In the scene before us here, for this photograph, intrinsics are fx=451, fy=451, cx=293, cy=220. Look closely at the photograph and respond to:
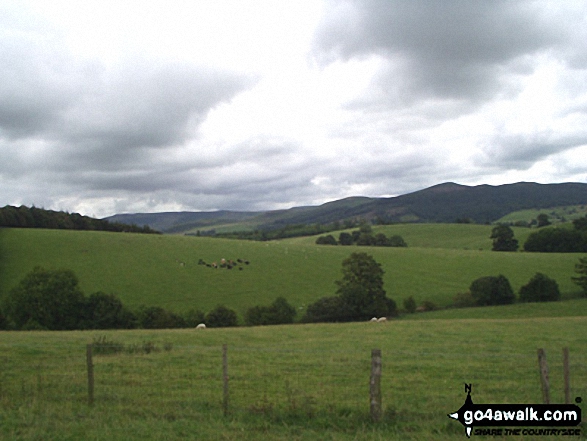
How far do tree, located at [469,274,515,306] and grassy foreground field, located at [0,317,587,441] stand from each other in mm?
41521

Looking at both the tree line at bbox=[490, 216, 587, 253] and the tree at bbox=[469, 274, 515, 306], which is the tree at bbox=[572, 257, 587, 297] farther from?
the tree line at bbox=[490, 216, 587, 253]

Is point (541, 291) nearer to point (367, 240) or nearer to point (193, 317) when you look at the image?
point (193, 317)

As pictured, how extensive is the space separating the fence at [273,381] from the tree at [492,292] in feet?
148

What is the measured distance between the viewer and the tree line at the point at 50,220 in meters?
102

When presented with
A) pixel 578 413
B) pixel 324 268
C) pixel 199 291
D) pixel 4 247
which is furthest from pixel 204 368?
pixel 4 247

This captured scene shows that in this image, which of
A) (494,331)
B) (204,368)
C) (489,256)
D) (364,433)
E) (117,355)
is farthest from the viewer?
(489,256)

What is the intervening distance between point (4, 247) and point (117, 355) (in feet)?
240

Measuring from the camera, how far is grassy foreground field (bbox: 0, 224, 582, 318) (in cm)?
6366

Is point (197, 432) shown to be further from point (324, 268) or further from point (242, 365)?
point (324, 268)

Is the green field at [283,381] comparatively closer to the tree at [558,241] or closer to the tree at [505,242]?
the tree at [558,241]

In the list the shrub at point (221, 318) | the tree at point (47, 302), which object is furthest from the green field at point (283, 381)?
the tree at point (47, 302)

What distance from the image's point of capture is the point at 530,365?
55.3ft

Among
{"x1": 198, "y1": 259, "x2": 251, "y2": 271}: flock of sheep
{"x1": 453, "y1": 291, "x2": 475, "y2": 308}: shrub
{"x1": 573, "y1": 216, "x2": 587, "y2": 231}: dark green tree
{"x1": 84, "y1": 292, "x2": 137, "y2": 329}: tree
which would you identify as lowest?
{"x1": 453, "y1": 291, "x2": 475, "y2": 308}: shrub

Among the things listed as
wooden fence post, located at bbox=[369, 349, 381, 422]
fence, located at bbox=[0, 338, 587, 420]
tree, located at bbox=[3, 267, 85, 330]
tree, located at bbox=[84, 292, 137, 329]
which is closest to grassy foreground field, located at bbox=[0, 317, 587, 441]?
fence, located at bbox=[0, 338, 587, 420]
